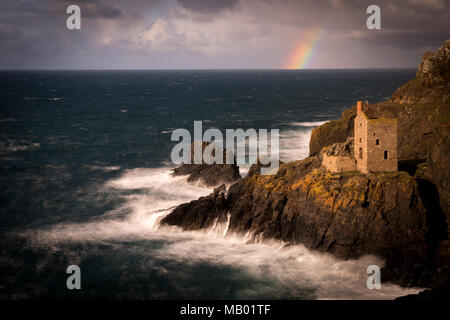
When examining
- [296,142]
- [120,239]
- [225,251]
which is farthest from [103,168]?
[225,251]

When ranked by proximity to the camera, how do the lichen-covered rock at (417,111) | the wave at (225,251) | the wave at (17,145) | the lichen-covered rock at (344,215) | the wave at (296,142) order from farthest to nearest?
the wave at (17,145), the wave at (296,142), the lichen-covered rock at (417,111), the lichen-covered rock at (344,215), the wave at (225,251)

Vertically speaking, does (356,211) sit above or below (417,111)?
below

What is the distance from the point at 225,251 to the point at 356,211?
553 inches

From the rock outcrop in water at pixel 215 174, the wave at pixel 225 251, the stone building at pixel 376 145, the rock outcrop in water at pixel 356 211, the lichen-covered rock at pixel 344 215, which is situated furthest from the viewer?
the rock outcrop in water at pixel 215 174

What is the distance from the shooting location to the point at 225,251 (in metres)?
47.6

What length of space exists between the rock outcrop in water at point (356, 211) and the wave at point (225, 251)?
3.67 feet

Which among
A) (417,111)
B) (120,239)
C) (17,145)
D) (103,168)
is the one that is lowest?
(120,239)

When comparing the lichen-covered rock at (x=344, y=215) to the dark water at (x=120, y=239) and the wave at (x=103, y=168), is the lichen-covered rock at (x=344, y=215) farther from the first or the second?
the wave at (x=103, y=168)

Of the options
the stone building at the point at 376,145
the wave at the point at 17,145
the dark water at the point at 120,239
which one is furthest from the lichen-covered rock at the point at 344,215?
the wave at the point at 17,145

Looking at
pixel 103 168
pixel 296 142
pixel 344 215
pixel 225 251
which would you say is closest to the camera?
pixel 344 215

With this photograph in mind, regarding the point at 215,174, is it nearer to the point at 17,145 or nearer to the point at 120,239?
the point at 120,239

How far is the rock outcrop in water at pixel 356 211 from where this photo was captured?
1666 inches

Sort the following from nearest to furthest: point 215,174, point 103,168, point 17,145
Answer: point 215,174 < point 103,168 < point 17,145

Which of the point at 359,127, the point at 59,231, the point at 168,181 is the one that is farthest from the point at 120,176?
the point at 359,127
